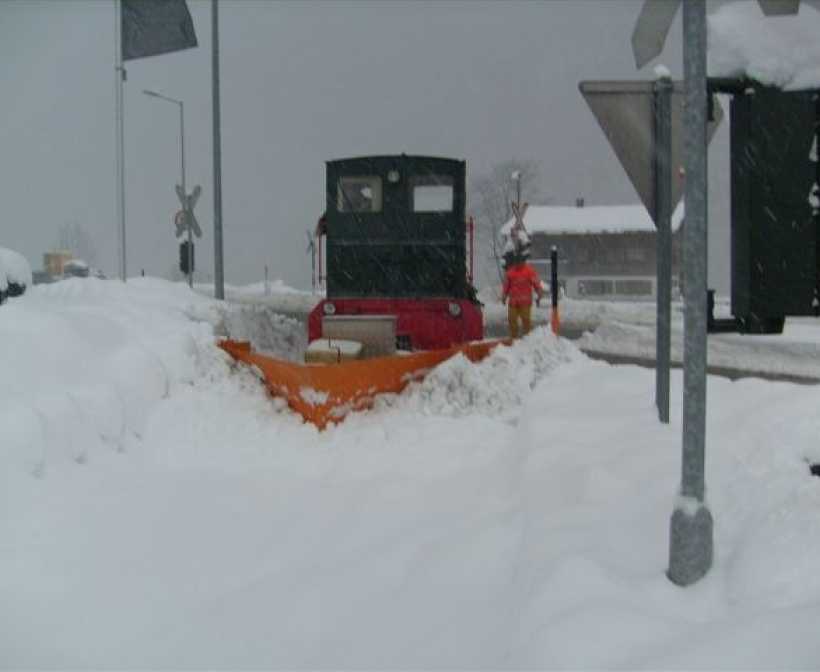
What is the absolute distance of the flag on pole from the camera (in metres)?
16.7

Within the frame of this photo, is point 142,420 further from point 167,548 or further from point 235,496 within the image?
point 167,548

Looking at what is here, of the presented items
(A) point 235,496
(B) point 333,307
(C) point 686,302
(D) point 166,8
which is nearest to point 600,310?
(D) point 166,8

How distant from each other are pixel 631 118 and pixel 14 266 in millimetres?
7685

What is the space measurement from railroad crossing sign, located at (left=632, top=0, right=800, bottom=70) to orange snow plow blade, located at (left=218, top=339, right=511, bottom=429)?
14.5ft

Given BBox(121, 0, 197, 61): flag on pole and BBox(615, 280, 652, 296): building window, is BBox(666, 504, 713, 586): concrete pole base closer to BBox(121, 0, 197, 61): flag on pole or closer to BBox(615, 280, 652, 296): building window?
BBox(121, 0, 197, 61): flag on pole

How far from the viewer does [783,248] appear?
145 inches

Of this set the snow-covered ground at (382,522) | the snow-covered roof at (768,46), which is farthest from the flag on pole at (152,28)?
the snow-covered roof at (768,46)

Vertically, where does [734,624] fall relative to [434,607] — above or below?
above

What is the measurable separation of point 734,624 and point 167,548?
3.08 metres

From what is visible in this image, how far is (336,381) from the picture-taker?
309 inches

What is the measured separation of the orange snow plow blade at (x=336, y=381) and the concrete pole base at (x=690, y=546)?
452 cm

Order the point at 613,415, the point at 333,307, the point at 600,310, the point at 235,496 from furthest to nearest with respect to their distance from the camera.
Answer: the point at 600,310, the point at 333,307, the point at 613,415, the point at 235,496

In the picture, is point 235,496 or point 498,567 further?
point 235,496

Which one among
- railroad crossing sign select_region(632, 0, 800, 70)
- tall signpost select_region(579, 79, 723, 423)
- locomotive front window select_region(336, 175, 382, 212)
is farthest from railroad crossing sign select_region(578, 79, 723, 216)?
locomotive front window select_region(336, 175, 382, 212)
